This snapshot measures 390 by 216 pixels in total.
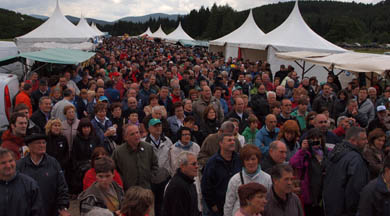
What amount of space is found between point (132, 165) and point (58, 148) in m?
1.21

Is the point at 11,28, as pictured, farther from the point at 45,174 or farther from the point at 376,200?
the point at 376,200

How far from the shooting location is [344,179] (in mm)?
3562

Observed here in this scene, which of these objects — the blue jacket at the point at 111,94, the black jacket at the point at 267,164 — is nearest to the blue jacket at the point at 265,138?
the black jacket at the point at 267,164

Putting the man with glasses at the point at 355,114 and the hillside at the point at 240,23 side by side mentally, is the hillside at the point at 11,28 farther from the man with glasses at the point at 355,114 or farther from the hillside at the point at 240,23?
the man with glasses at the point at 355,114

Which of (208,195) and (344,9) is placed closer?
(208,195)

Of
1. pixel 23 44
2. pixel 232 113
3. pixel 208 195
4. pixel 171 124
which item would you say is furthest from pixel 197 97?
pixel 23 44

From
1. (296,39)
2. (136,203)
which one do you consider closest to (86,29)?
(296,39)

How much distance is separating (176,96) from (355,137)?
4378mm

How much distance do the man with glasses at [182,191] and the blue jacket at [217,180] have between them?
368 millimetres

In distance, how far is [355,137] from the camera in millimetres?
3625

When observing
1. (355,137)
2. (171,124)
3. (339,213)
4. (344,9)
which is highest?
(344,9)

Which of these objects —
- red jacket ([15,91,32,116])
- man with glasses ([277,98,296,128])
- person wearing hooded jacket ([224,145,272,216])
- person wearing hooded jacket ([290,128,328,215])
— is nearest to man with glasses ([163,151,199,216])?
person wearing hooded jacket ([224,145,272,216])

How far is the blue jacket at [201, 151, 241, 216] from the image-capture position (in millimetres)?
3477

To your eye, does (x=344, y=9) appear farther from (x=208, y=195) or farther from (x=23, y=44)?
(x=208, y=195)
